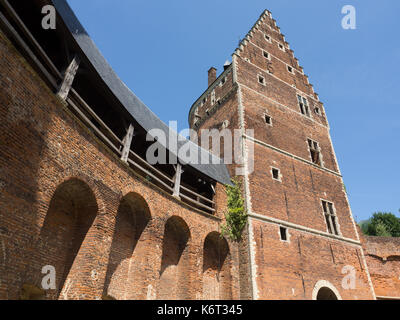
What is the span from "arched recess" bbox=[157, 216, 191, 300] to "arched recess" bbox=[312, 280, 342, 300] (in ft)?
19.5

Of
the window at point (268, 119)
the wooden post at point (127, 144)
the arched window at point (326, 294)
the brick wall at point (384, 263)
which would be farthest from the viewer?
the window at point (268, 119)

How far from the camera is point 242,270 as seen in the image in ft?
36.8

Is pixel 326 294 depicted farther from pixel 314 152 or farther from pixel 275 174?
pixel 314 152

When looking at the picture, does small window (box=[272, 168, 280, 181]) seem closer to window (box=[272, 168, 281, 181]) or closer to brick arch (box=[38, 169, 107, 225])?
window (box=[272, 168, 281, 181])

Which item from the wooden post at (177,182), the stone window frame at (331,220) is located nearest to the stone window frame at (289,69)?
the stone window frame at (331,220)

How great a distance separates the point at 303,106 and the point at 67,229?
55.7 feet

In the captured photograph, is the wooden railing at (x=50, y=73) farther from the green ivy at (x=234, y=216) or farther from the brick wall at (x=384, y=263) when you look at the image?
the brick wall at (x=384, y=263)

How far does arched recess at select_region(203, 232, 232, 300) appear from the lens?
10984mm

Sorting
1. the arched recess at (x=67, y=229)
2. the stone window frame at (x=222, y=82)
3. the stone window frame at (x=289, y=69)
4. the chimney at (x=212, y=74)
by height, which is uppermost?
the chimney at (x=212, y=74)

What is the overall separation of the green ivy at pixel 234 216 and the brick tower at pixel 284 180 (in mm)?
319

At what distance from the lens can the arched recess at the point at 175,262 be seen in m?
9.65

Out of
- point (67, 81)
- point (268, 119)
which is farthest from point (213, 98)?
point (67, 81)

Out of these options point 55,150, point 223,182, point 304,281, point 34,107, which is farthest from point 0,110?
point 304,281
